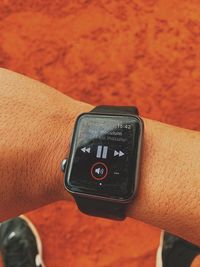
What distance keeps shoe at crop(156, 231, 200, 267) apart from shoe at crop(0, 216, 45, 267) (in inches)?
18.3

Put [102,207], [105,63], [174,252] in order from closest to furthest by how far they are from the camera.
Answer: [102,207] < [174,252] < [105,63]

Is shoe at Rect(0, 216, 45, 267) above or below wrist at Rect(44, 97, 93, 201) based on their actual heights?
below

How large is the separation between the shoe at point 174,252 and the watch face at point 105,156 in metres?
0.75

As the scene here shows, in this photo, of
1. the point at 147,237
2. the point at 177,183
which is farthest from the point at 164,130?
the point at 147,237

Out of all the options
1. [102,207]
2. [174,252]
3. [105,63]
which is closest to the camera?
[102,207]

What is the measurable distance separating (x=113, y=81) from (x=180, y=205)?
3.15 ft

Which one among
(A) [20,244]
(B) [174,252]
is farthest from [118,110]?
(A) [20,244]

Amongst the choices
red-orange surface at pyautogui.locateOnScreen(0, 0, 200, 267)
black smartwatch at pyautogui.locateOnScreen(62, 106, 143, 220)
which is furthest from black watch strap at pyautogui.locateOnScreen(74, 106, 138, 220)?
red-orange surface at pyautogui.locateOnScreen(0, 0, 200, 267)

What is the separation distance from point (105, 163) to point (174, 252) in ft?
2.65

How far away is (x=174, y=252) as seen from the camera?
1399mm

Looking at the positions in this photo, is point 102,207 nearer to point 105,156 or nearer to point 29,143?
point 105,156

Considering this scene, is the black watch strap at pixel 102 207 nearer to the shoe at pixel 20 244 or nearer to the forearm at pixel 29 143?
the forearm at pixel 29 143

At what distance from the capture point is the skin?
2.43ft

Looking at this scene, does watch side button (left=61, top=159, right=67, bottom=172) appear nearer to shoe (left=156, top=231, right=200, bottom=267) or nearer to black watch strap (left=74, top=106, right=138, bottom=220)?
black watch strap (left=74, top=106, right=138, bottom=220)
